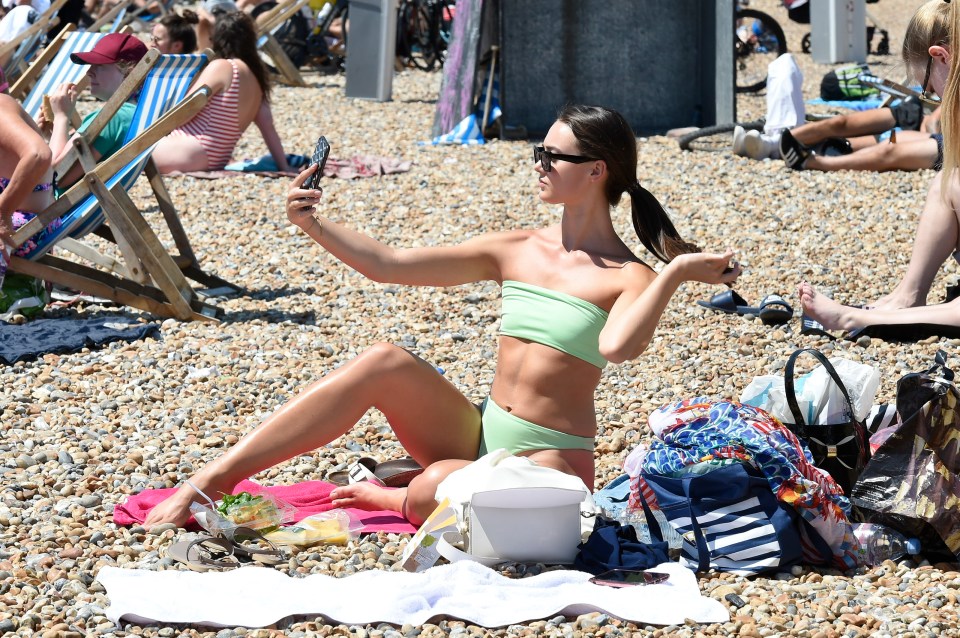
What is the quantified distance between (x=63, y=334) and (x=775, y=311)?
2.96 meters

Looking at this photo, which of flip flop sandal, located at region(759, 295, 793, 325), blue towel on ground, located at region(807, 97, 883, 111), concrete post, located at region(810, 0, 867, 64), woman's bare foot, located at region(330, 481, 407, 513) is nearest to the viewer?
woman's bare foot, located at region(330, 481, 407, 513)

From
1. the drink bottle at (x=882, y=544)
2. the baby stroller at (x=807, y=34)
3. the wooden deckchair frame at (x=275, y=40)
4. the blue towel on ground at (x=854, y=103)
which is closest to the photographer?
the drink bottle at (x=882, y=544)

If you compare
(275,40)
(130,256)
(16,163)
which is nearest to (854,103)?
(275,40)

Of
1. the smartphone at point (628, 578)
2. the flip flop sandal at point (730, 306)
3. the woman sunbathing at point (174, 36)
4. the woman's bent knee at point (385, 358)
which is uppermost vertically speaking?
the woman sunbathing at point (174, 36)

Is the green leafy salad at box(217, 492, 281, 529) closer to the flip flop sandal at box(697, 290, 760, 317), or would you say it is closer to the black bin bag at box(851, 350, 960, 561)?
the black bin bag at box(851, 350, 960, 561)

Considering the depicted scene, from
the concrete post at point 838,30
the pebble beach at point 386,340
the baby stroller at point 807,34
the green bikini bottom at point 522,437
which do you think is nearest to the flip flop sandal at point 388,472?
the pebble beach at point 386,340

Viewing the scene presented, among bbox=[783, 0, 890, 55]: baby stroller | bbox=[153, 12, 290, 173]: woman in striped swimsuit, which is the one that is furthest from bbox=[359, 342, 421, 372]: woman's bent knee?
bbox=[783, 0, 890, 55]: baby stroller

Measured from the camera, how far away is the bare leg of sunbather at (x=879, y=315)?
189 inches

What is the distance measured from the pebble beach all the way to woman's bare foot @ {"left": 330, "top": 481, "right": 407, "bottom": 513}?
165 millimetres

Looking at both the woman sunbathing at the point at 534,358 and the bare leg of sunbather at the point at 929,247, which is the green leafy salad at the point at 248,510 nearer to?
the woman sunbathing at the point at 534,358

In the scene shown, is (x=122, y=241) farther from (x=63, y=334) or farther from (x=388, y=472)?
(x=388, y=472)

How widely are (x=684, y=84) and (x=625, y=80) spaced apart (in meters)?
0.50

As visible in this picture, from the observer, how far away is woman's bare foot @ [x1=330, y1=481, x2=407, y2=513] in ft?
11.1

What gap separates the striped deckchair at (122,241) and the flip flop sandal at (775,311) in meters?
2.39
